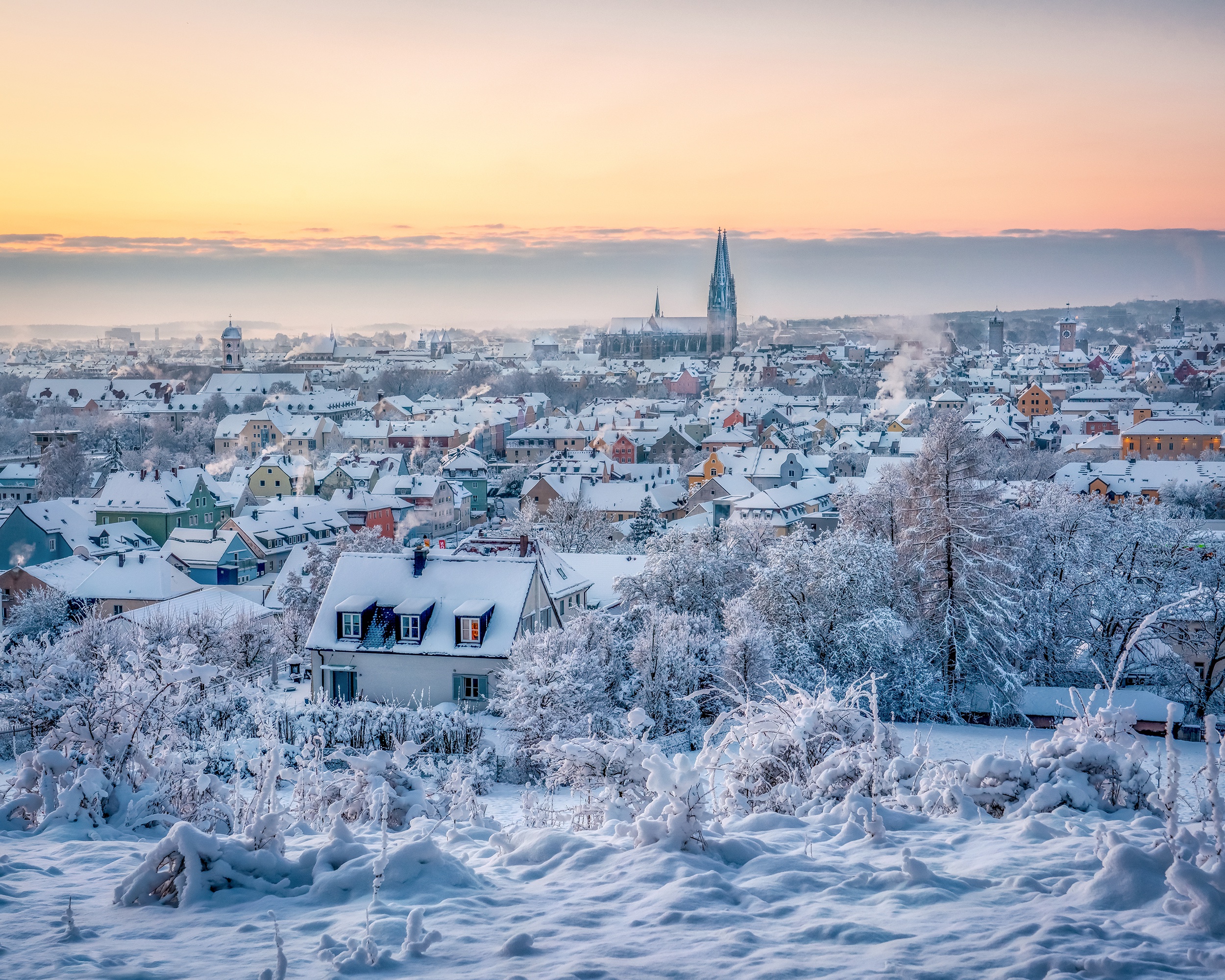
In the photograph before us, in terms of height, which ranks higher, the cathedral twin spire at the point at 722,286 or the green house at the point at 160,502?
the cathedral twin spire at the point at 722,286

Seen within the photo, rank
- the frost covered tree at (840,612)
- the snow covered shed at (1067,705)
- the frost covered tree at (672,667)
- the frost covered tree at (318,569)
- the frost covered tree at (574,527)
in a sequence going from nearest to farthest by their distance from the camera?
the snow covered shed at (1067,705) < the frost covered tree at (672,667) < the frost covered tree at (840,612) < the frost covered tree at (318,569) < the frost covered tree at (574,527)

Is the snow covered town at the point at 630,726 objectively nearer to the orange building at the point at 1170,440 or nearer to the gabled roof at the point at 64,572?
the gabled roof at the point at 64,572

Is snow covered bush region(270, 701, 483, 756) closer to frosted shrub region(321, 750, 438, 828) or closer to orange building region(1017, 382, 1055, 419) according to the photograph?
frosted shrub region(321, 750, 438, 828)

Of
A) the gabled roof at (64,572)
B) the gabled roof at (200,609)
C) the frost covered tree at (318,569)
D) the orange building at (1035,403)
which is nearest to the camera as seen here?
the gabled roof at (200,609)

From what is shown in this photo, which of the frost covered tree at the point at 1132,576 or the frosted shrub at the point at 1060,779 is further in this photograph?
the frost covered tree at the point at 1132,576

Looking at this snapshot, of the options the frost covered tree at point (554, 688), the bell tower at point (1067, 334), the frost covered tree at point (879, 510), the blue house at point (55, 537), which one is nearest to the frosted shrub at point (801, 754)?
the frost covered tree at point (554, 688)

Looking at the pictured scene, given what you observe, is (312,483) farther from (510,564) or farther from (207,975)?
(207,975)

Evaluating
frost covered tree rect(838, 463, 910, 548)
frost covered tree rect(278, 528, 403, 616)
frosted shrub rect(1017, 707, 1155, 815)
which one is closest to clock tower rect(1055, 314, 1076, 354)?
frost covered tree rect(838, 463, 910, 548)
